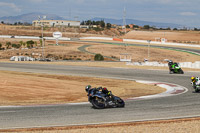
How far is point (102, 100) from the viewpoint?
17.9 m

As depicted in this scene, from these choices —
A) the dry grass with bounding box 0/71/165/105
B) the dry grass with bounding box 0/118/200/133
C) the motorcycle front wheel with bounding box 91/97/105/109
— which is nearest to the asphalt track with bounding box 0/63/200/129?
the motorcycle front wheel with bounding box 91/97/105/109

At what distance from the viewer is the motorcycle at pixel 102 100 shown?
58.4ft

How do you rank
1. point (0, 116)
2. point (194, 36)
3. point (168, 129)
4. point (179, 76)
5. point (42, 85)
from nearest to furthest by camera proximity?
1. point (168, 129)
2. point (0, 116)
3. point (42, 85)
4. point (179, 76)
5. point (194, 36)

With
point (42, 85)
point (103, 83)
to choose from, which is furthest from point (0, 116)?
point (103, 83)

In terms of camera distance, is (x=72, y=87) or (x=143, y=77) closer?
(x=72, y=87)

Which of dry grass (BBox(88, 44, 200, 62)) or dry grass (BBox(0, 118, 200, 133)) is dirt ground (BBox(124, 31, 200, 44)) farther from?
dry grass (BBox(0, 118, 200, 133))

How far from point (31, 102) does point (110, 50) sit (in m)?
68.8

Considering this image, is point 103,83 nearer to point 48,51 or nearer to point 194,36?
point 48,51

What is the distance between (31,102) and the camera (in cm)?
2086

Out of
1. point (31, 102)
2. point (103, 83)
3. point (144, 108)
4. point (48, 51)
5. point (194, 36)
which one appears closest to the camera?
point (144, 108)

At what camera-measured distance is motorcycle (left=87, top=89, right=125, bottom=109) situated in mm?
17812

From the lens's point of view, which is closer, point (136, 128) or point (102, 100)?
point (136, 128)

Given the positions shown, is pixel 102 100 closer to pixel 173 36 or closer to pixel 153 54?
pixel 153 54

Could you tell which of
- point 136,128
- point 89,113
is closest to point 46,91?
point 89,113
